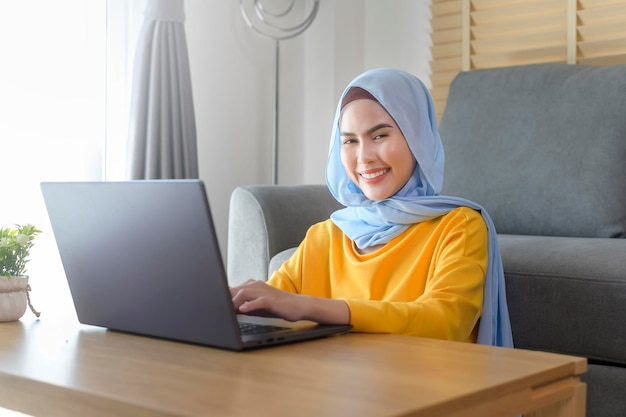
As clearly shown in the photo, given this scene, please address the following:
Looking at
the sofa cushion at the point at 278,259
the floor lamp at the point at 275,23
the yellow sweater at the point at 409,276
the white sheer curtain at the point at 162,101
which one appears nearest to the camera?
the yellow sweater at the point at 409,276

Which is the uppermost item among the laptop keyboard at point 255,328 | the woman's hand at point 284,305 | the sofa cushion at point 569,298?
Result: the woman's hand at point 284,305

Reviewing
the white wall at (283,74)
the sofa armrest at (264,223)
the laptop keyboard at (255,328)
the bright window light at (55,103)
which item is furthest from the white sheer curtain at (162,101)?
the laptop keyboard at (255,328)

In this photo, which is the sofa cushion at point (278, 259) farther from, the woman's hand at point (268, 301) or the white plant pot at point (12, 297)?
the woman's hand at point (268, 301)

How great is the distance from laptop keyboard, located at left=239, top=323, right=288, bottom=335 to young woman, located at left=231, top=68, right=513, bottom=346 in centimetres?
20

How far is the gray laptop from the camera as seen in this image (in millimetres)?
1118

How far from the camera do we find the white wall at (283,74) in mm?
3768

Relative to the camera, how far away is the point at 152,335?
1.28 meters

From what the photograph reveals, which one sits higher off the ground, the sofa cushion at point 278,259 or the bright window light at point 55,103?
the bright window light at point 55,103

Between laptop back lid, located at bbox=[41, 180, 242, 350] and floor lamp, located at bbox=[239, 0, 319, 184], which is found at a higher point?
floor lamp, located at bbox=[239, 0, 319, 184]

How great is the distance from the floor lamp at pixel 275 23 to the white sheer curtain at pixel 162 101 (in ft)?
1.32

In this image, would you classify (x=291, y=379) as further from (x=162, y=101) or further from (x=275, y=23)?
(x=275, y=23)

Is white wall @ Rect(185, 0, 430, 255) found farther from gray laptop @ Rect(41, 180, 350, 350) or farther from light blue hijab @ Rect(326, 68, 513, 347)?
gray laptop @ Rect(41, 180, 350, 350)

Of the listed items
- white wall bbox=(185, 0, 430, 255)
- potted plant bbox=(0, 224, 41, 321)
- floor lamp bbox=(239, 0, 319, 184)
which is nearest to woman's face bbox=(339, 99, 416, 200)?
potted plant bbox=(0, 224, 41, 321)

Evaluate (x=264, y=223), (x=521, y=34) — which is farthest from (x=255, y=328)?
(x=521, y=34)
